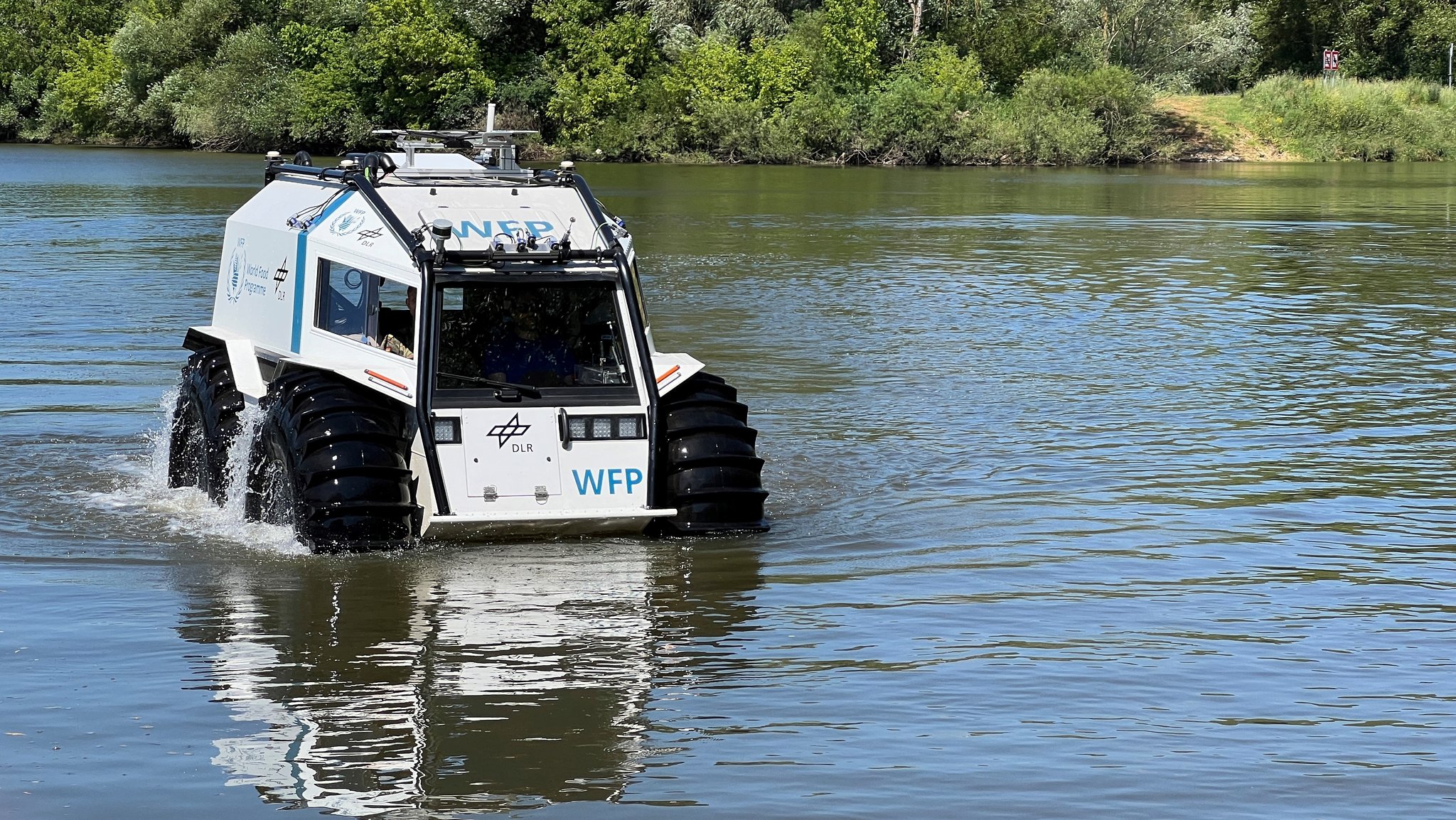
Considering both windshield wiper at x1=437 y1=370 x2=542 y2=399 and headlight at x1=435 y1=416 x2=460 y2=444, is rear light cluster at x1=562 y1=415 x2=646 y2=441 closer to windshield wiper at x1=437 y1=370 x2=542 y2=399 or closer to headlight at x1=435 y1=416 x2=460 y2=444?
windshield wiper at x1=437 y1=370 x2=542 y2=399

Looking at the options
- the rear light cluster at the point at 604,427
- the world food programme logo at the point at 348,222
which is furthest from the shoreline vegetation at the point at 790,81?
the rear light cluster at the point at 604,427

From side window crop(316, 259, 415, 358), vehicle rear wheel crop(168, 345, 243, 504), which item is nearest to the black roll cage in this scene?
side window crop(316, 259, 415, 358)

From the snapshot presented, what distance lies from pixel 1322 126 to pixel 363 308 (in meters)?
72.5

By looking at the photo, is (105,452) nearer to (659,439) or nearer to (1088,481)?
(659,439)

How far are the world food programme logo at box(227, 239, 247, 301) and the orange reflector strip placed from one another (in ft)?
9.69

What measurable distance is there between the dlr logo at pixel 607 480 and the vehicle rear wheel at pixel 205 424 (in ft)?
9.89

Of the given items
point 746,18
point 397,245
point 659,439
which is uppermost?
point 746,18

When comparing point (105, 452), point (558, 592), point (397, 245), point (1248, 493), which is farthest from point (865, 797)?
point (105, 452)

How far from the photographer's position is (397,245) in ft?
40.6

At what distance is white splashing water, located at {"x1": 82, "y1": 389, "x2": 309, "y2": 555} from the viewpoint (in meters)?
12.3

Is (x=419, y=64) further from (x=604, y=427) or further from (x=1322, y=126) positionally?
(x=604, y=427)

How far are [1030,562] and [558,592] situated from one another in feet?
10.3

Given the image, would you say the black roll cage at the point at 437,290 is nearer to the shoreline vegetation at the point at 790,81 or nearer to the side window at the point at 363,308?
the side window at the point at 363,308

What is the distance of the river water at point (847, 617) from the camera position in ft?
26.3
